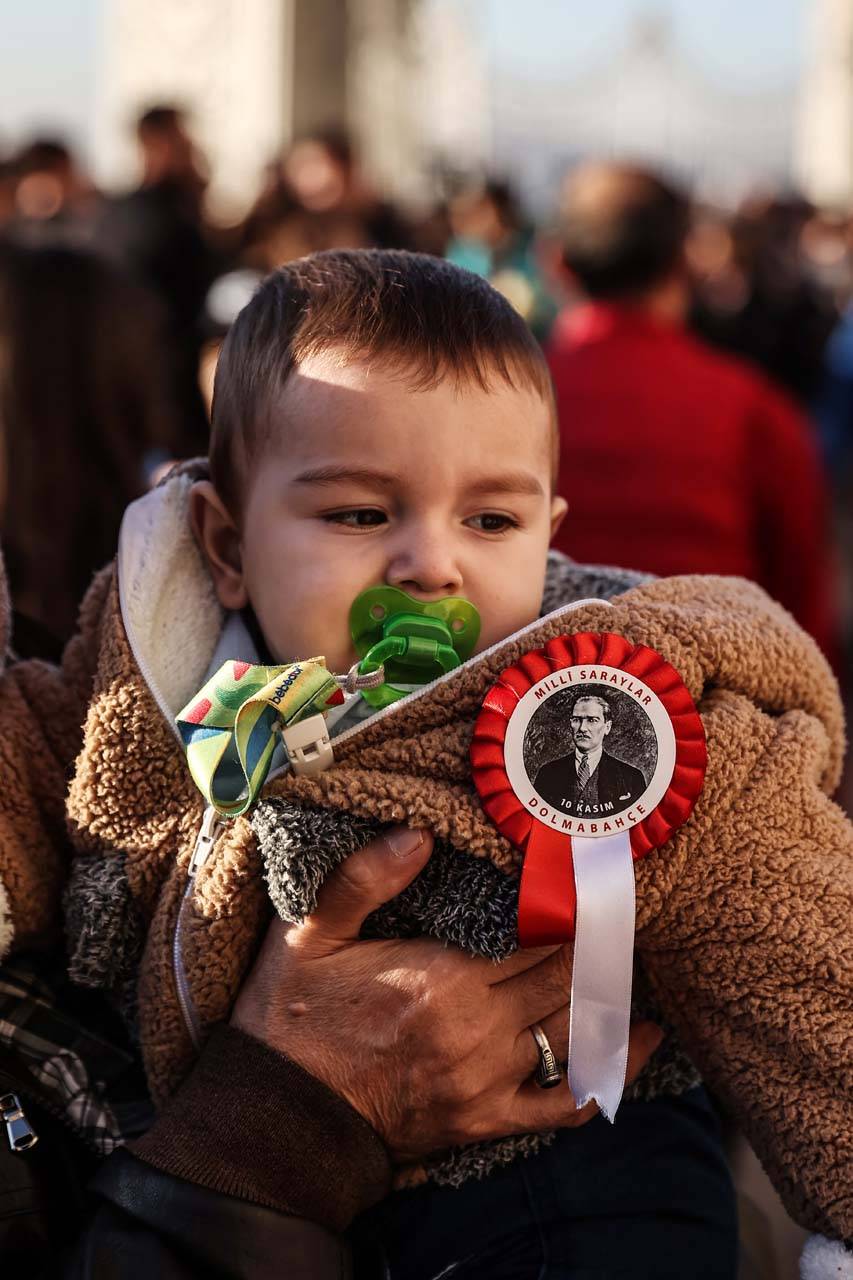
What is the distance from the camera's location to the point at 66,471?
9.63 feet

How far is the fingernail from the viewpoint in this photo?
1.25 m

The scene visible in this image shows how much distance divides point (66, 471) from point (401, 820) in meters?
1.92

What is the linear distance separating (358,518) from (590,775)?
1.15 ft

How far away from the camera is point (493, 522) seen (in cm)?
141

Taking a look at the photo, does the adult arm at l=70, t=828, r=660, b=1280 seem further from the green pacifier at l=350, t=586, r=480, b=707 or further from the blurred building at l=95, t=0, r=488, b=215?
the blurred building at l=95, t=0, r=488, b=215

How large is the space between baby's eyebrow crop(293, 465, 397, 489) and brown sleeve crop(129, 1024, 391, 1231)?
55 centimetres

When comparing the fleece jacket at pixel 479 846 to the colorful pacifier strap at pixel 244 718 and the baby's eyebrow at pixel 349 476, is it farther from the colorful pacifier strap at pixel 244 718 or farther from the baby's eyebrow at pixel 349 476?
the baby's eyebrow at pixel 349 476

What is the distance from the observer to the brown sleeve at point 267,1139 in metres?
1.22

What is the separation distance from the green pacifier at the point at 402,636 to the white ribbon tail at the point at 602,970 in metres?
0.23

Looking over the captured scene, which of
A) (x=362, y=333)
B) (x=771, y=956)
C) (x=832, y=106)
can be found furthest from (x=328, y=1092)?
(x=832, y=106)

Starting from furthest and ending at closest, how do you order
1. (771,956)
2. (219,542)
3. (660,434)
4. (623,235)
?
(623,235), (660,434), (219,542), (771,956)

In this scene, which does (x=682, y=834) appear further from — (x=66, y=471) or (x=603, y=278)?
(x=603, y=278)

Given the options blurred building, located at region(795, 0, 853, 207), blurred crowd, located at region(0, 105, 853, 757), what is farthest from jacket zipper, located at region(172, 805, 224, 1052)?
blurred building, located at region(795, 0, 853, 207)

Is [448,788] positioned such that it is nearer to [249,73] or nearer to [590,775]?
[590,775]
